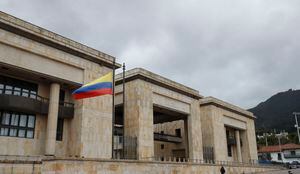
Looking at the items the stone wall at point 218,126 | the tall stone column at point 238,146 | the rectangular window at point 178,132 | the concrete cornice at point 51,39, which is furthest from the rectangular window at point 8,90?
the tall stone column at point 238,146

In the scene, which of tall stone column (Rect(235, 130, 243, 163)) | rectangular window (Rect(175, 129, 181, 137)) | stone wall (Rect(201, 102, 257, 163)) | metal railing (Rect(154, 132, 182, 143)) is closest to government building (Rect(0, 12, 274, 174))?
metal railing (Rect(154, 132, 182, 143))

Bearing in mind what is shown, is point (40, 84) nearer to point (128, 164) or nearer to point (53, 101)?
point (53, 101)

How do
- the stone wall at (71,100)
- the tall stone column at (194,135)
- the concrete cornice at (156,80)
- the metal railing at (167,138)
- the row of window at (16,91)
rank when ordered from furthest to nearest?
the metal railing at (167,138), the tall stone column at (194,135), the concrete cornice at (156,80), the row of window at (16,91), the stone wall at (71,100)

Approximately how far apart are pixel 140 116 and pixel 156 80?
4.76m

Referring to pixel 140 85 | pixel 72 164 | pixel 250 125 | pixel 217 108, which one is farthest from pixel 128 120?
pixel 250 125

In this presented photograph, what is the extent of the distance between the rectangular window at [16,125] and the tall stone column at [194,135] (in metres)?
18.7

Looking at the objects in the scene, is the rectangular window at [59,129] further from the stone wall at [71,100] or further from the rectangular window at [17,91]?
the rectangular window at [17,91]

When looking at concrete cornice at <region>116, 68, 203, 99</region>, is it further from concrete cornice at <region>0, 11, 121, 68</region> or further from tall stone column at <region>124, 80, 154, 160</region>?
concrete cornice at <region>0, 11, 121, 68</region>

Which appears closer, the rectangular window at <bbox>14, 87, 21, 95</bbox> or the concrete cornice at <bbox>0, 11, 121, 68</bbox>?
the concrete cornice at <bbox>0, 11, 121, 68</bbox>

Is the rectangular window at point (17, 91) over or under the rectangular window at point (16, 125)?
over

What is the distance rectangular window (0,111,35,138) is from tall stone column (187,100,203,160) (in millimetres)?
18670

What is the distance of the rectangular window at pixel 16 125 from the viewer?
70.2ft

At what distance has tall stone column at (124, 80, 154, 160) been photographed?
2827cm

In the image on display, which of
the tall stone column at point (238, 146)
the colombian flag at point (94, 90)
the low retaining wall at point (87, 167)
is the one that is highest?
the colombian flag at point (94, 90)
